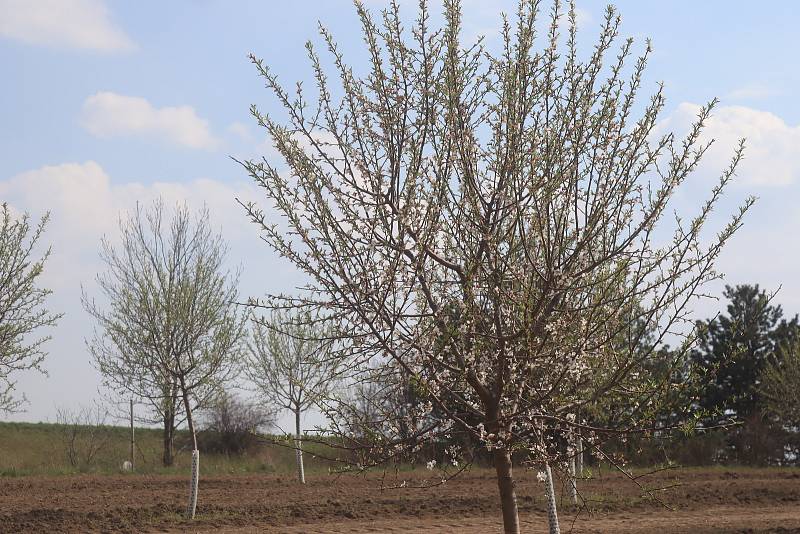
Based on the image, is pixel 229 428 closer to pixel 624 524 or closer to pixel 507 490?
pixel 624 524

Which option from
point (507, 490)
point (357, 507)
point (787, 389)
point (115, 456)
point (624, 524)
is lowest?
point (624, 524)

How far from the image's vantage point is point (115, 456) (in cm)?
3231

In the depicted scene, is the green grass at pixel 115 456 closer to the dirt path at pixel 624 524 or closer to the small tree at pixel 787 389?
the dirt path at pixel 624 524

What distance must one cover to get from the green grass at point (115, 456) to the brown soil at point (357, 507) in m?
2.94

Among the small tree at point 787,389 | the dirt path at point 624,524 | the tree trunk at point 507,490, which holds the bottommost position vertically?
the dirt path at point 624,524


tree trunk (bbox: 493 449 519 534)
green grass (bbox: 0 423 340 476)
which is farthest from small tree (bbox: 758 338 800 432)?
tree trunk (bbox: 493 449 519 534)

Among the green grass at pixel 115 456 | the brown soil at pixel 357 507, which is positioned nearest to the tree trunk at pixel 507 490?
the brown soil at pixel 357 507

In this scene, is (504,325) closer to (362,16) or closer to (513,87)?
(513,87)

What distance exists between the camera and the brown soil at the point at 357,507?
1304 cm

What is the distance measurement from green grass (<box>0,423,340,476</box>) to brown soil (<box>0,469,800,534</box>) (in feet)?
9.66

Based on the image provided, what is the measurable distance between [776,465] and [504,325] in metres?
29.2

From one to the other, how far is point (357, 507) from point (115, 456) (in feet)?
68.1

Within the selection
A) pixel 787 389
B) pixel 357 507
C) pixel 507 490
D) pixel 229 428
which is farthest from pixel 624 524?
pixel 229 428

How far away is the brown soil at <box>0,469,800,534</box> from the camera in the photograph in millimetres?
13039
